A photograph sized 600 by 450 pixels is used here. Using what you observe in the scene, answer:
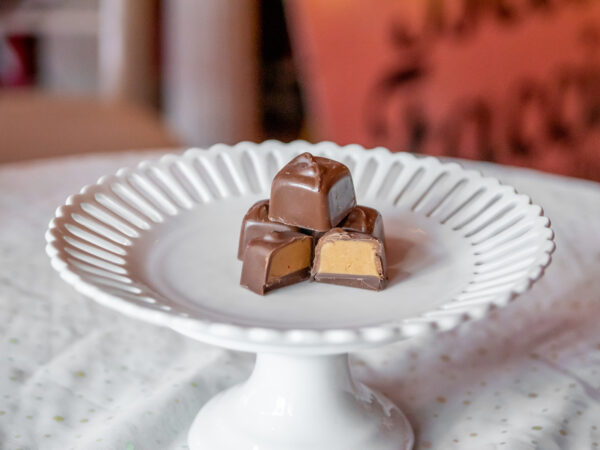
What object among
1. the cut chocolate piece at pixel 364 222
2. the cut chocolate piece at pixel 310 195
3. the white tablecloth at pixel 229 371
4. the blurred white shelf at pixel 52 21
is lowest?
→ the white tablecloth at pixel 229 371

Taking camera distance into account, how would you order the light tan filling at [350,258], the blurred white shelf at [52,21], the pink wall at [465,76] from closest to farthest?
the light tan filling at [350,258], the pink wall at [465,76], the blurred white shelf at [52,21]

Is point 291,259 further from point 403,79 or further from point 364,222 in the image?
point 403,79

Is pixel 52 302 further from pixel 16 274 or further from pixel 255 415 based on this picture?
pixel 255 415

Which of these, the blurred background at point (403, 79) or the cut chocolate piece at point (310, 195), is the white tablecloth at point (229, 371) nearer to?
the cut chocolate piece at point (310, 195)

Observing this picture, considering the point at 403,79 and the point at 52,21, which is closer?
the point at 403,79

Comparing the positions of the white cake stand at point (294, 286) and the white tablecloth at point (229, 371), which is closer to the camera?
the white cake stand at point (294, 286)

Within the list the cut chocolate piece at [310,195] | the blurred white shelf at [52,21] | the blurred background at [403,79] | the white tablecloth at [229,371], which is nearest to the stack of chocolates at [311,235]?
the cut chocolate piece at [310,195]

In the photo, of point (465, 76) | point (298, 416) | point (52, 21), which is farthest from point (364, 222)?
point (52, 21)

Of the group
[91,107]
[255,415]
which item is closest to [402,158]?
[255,415]
